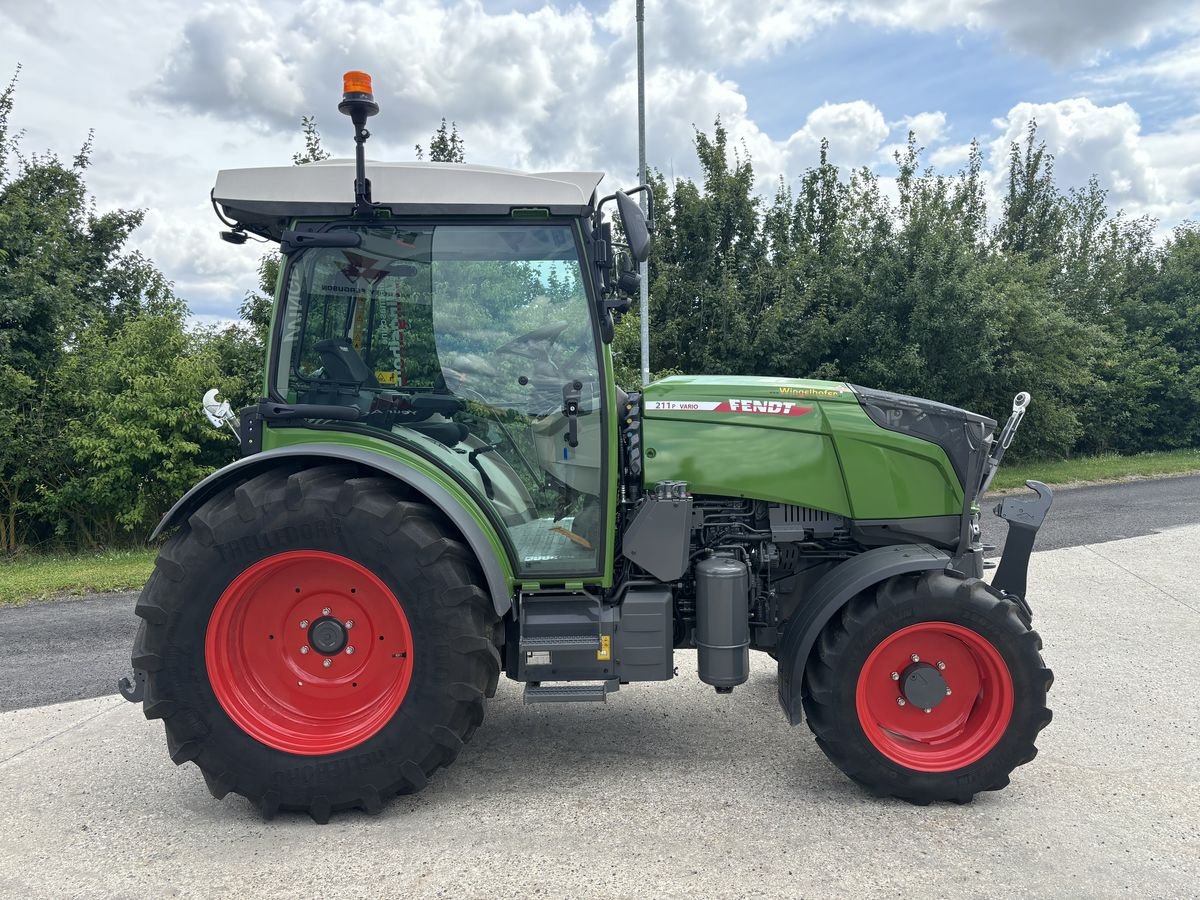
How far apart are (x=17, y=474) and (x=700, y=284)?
1121 cm

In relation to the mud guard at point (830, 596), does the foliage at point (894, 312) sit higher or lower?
higher

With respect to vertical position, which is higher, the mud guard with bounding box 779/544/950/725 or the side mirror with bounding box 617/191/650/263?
the side mirror with bounding box 617/191/650/263

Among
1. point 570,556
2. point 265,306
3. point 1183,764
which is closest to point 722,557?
point 570,556

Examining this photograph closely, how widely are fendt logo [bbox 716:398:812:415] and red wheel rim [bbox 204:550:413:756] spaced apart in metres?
1.67

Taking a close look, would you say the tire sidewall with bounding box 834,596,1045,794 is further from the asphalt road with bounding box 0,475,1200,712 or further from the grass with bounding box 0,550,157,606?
the grass with bounding box 0,550,157,606

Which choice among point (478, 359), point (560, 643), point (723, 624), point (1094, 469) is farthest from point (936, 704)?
point (1094, 469)

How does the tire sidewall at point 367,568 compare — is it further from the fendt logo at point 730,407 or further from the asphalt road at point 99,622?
the asphalt road at point 99,622

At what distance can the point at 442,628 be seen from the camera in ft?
10.4

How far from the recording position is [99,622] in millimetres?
6637

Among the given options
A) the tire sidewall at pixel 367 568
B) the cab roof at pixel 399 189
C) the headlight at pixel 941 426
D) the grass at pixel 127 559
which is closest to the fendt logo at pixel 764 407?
the headlight at pixel 941 426

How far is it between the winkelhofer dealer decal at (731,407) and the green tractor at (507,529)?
11 mm

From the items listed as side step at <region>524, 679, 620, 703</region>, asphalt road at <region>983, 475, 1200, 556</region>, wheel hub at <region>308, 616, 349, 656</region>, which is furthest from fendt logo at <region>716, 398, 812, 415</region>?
asphalt road at <region>983, 475, 1200, 556</region>

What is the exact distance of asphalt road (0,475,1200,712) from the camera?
5.04 m

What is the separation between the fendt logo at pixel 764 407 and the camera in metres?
3.67
